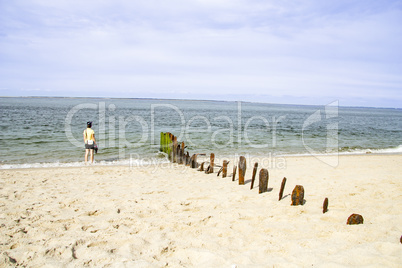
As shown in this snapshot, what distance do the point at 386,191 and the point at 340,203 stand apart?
1.53m

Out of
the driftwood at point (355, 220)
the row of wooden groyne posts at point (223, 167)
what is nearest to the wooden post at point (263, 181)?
the row of wooden groyne posts at point (223, 167)

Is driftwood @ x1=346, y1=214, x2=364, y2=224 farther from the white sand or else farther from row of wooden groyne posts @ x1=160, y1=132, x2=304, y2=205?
row of wooden groyne posts @ x1=160, y1=132, x2=304, y2=205

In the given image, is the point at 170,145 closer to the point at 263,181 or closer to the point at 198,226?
the point at 263,181

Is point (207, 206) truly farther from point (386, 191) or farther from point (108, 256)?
point (386, 191)

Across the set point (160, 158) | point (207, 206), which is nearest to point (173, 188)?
point (207, 206)

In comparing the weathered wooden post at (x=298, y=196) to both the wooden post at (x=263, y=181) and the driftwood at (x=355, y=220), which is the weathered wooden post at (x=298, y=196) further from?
the driftwood at (x=355, y=220)

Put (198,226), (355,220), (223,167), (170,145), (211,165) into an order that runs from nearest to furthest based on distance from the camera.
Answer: (355,220), (198,226), (223,167), (211,165), (170,145)

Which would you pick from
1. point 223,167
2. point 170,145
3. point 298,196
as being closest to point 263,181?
point 298,196

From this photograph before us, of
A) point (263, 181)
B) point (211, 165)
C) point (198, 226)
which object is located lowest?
point (198, 226)

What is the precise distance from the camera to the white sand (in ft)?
10.2

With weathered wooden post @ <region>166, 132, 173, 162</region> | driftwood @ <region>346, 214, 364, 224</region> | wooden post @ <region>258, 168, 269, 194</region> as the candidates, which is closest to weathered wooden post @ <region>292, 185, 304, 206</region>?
wooden post @ <region>258, 168, 269, 194</region>

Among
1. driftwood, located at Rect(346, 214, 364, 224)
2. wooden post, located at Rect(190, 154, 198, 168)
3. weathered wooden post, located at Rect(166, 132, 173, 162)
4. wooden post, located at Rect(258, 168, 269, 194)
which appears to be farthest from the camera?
weathered wooden post, located at Rect(166, 132, 173, 162)

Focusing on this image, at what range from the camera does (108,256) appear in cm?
321

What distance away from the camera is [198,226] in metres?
4.07
